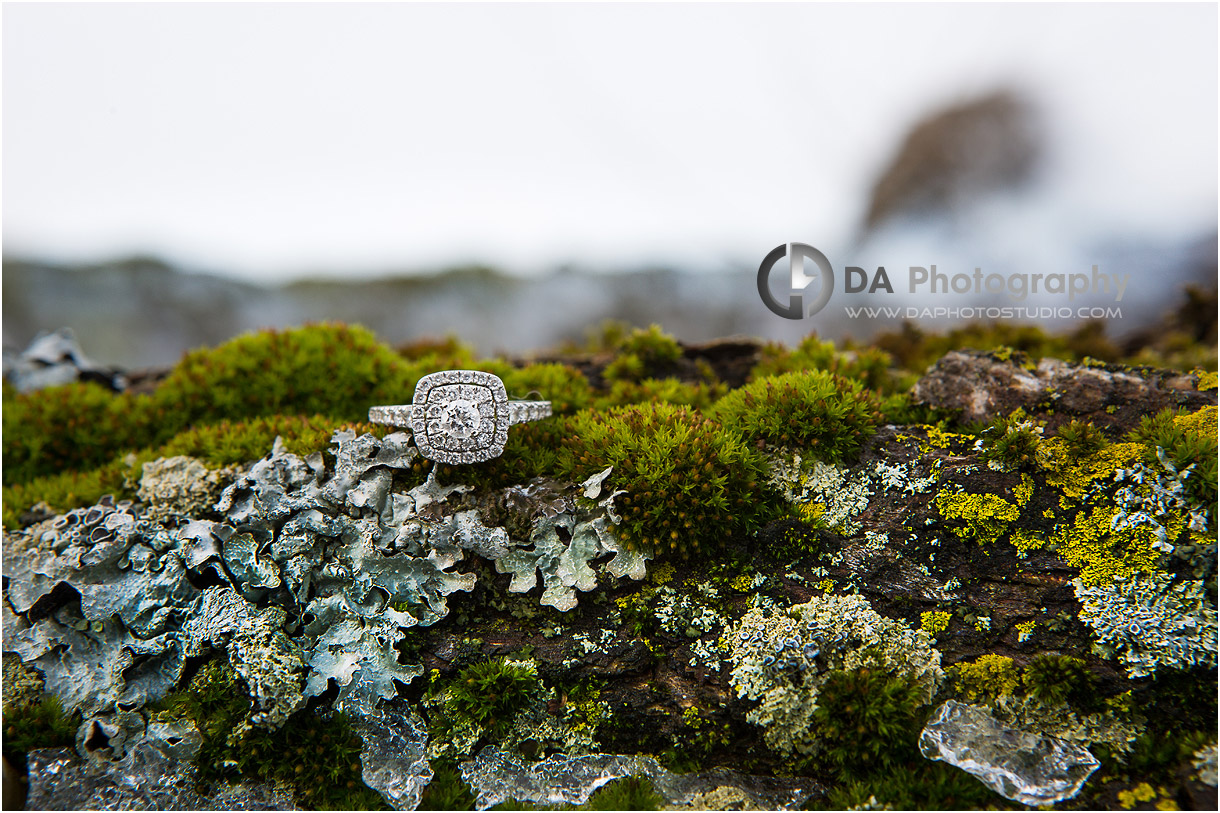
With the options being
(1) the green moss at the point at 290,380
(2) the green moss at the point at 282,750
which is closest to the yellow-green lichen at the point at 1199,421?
(2) the green moss at the point at 282,750

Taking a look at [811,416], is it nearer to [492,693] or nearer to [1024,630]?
[1024,630]

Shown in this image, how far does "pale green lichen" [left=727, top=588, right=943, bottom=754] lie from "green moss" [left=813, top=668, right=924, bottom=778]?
0.06 m

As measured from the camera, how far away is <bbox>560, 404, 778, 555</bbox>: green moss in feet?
13.2

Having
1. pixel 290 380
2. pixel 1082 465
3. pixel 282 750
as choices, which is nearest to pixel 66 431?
pixel 290 380

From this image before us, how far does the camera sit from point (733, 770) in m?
3.72

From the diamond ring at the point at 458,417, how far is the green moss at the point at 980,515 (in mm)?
3021

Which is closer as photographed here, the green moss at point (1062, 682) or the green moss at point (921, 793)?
the green moss at point (921, 793)

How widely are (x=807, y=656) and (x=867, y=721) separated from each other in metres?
0.45

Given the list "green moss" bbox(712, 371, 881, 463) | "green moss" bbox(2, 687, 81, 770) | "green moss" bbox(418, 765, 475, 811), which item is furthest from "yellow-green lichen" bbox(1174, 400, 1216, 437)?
"green moss" bbox(2, 687, 81, 770)

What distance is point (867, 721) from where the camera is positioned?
11.6 feet

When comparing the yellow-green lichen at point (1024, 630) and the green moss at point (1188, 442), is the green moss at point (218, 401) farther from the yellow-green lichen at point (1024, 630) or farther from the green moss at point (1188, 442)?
the green moss at point (1188, 442)

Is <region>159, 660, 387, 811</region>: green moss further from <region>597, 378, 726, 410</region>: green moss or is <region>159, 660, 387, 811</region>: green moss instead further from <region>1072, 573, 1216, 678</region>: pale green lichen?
<region>1072, 573, 1216, 678</region>: pale green lichen

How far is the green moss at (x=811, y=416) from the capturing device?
4.45 meters

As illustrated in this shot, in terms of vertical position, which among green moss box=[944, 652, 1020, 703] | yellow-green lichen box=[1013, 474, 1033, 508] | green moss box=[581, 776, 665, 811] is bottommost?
green moss box=[581, 776, 665, 811]
